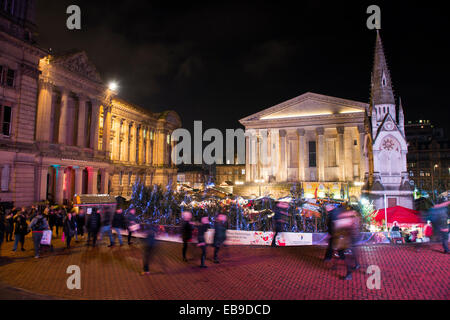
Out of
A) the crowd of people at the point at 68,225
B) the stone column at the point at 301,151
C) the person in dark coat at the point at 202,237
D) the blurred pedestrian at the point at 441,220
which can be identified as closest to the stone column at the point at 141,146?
the stone column at the point at 301,151

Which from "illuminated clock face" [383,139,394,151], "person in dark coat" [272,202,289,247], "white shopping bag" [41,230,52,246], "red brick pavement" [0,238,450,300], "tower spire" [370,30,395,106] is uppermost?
"tower spire" [370,30,395,106]

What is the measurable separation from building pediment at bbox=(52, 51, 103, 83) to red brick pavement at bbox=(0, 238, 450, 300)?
24.3 m

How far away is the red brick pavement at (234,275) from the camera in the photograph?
7.03m

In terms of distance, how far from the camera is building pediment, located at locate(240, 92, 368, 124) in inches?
1791

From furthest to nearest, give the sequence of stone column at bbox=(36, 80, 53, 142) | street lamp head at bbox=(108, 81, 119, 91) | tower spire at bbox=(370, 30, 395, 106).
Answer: street lamp head at bbox=(108, 81, 119, 91), stone column at bbox=(36, 80, 53, 142), tower spire at bbox=(370, 30, 395, 106)

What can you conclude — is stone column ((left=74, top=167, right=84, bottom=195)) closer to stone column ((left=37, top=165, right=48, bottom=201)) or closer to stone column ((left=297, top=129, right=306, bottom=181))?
stone column ((left=37, top=165, right=48, bottom=201))

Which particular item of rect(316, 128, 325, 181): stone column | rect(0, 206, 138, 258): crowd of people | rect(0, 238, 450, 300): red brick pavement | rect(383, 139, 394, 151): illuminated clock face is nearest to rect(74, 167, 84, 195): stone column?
rect(0, 206, 138, 258): crowd of people

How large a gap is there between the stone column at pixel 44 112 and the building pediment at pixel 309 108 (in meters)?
31.9

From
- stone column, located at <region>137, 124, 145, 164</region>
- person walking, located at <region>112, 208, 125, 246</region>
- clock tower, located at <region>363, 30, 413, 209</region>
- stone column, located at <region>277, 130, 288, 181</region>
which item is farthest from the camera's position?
stone column, located at <region>137, 124, 145, 164</region>

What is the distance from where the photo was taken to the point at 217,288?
7.50 meters

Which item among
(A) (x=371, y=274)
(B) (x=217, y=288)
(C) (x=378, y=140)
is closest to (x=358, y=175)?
(C) (x=378, y=140)

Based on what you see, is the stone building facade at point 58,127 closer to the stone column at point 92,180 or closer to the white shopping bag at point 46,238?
the stone column at point 92,180

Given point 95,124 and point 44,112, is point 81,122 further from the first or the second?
point 44,112
